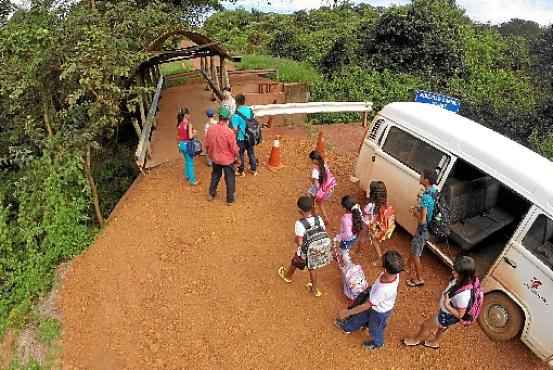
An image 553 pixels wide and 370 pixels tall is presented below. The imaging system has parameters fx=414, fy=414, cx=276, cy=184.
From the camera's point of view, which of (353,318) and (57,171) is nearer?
(353,318)

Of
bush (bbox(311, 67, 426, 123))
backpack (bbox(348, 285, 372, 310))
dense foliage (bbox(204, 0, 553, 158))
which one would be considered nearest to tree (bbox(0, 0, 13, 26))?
dense foliage (bbox(204, 0, 553, 158))

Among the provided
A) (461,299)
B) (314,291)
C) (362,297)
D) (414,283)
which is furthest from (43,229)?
(461,299)

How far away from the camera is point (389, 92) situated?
13.5m

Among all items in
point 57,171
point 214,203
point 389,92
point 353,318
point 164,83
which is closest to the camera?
point 353,318

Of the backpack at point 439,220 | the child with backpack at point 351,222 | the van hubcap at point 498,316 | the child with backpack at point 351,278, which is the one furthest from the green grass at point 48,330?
the van hubcap at point 498,316

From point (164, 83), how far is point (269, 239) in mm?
10145

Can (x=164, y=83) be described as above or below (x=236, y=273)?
above

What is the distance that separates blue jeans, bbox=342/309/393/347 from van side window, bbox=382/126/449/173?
2.48m

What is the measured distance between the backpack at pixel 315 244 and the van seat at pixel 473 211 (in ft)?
7.07

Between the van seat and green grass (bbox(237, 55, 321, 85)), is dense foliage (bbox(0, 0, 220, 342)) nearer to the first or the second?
the van seat

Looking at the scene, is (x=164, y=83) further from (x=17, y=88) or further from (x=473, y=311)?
(x=473, y=311)

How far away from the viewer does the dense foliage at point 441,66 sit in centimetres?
1212

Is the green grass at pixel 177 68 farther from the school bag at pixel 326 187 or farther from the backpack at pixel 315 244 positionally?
the backpack at pixel 315 244

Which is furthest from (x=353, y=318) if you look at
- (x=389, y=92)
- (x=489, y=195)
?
(x=389, y=92)
